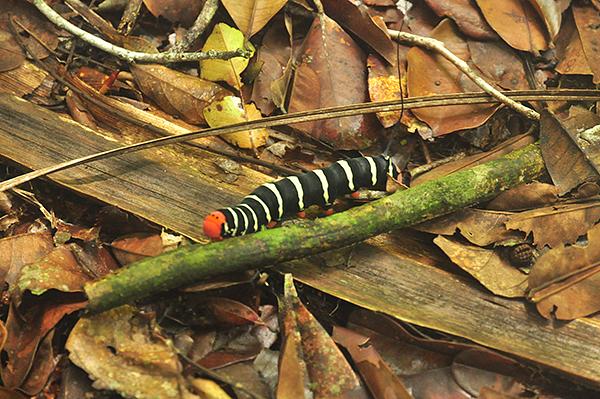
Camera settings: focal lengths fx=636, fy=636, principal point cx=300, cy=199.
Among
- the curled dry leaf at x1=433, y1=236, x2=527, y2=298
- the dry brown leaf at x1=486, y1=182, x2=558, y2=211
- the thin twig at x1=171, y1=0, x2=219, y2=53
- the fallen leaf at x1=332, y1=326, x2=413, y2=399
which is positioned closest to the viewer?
the fallen leaf at x1=332, y1=326, x2=413, y2=399

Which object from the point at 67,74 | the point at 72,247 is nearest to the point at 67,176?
the point at 72,247

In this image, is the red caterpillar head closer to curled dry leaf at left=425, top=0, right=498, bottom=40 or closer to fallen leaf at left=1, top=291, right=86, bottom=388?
fallen leaf at left=1, top=291, right=86, bottom=388

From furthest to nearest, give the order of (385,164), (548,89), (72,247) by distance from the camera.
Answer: (548,89)
(385,164)
(72,247)

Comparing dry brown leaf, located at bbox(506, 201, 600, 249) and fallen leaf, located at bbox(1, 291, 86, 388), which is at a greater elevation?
dry brown leaf, located at bbox(506, 201, 600, 249)

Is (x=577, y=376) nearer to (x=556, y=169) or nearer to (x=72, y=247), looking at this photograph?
(x=556, y=169)

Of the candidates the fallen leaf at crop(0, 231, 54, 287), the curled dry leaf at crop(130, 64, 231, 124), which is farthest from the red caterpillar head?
the curled dry leaf at crop(130, 64, 231, 124)

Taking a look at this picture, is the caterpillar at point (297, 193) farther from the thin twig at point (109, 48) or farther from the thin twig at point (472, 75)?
the thin twig at point (109, 48)
